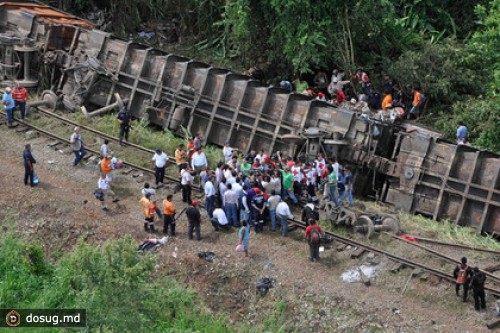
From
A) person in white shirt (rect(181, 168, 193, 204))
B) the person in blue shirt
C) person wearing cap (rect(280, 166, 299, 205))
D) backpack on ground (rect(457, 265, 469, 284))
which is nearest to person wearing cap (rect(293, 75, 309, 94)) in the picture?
the person in blue shirt

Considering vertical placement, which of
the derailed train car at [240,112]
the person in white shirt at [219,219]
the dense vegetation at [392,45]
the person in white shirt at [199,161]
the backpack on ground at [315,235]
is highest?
the dense vegetation at [392,45]

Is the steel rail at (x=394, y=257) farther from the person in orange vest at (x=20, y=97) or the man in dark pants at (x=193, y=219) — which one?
the person in orange vest at (x=20, y=97)

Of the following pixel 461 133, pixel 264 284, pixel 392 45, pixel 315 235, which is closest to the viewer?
pixel 264 284

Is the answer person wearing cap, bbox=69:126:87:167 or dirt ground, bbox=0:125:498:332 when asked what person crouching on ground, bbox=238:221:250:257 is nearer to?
dirt ground, bbox=0:125:498:332

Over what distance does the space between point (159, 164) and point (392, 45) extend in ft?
34.7

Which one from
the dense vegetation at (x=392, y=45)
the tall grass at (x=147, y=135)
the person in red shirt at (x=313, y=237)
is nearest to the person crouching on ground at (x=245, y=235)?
the person in red shirt at (x=313, y=237)

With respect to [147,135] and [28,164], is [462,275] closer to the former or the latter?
[147,135]

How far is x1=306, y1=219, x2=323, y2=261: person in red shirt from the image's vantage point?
15.0 meters

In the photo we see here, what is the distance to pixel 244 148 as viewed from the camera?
813 inches

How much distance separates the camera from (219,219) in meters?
16.3

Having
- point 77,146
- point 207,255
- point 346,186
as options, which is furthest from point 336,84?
point 207,255

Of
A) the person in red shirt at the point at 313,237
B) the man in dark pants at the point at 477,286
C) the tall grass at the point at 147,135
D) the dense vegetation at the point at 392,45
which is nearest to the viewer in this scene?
the man in dark pants at the point at 477,286

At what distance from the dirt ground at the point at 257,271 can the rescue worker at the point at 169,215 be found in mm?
307

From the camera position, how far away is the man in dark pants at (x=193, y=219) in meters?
15.7
